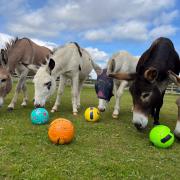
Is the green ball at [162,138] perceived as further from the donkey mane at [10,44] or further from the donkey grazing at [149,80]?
the donkey mane at [10,44]

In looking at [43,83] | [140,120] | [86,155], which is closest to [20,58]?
[43,83]

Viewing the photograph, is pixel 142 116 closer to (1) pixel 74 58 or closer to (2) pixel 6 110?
(1) pixel 74 58

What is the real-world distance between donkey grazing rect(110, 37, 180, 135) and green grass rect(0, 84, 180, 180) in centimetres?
68

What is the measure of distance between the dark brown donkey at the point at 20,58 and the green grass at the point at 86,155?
8.50 feet

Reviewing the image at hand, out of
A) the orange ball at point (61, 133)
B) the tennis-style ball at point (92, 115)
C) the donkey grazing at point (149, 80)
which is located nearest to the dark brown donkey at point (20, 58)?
the tennis-style ball at point (92, 115)

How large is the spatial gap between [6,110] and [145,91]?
526 cm

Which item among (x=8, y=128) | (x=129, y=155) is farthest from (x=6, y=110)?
(x=129, y=155)

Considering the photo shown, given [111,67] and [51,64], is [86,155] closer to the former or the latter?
[111,67]

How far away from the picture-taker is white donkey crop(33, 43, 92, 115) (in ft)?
26.2

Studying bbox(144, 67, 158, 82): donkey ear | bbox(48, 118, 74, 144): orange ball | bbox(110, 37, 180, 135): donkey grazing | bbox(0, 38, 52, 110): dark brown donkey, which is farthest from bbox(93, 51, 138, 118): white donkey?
bbox(48, 118, 74, 144): orange ball

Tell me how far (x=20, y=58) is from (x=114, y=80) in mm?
3599

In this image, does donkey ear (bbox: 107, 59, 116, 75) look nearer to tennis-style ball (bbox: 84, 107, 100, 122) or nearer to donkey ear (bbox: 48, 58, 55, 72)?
tennis-style ball (bbox: 84, 107, 100, 122)

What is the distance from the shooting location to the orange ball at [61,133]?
5223 millimetres

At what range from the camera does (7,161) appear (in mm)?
4281
